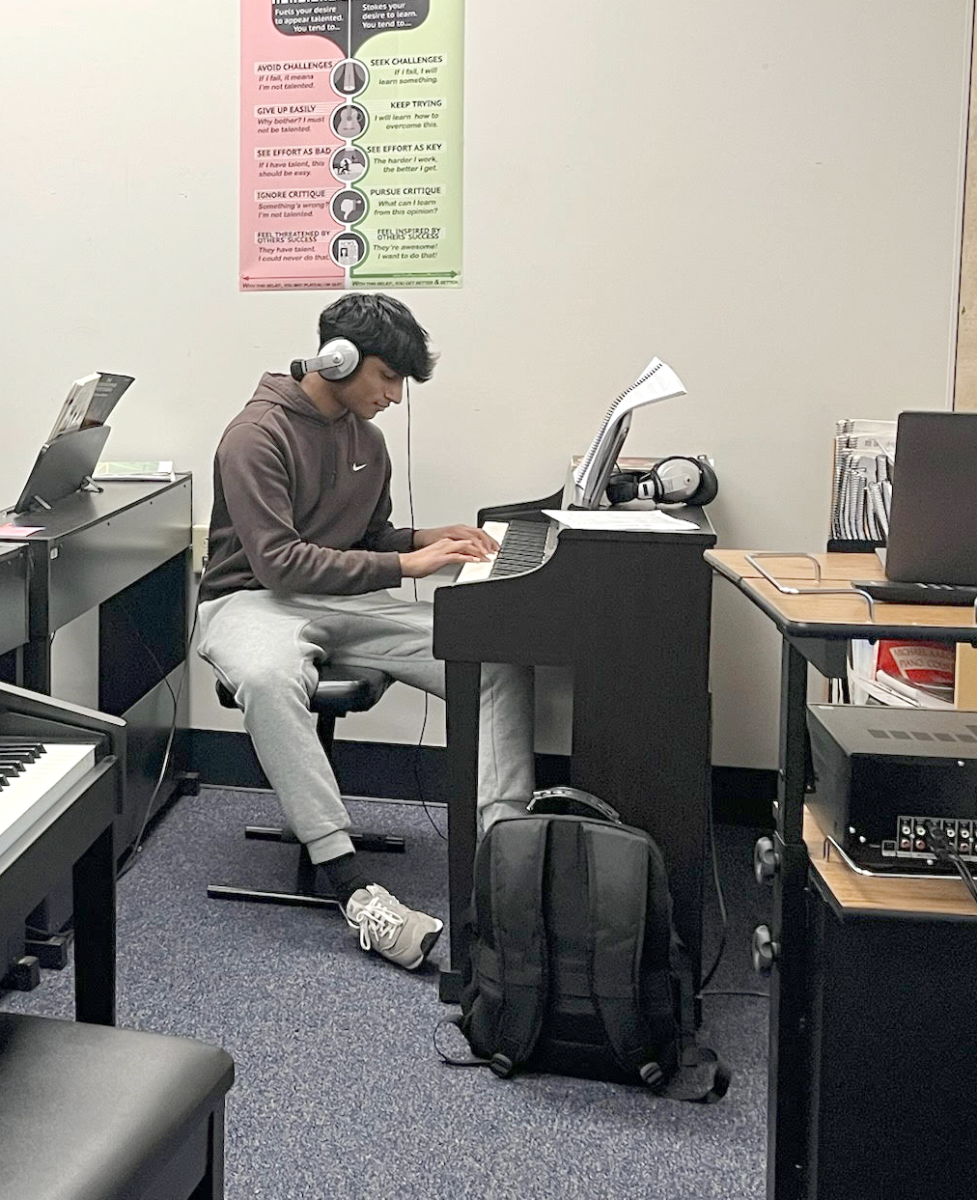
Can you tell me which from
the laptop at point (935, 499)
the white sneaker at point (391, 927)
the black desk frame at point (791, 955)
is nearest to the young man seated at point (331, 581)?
the white sneaker at point (391, 927)

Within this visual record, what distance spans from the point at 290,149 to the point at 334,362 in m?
0.69

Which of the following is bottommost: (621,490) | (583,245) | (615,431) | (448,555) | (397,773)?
(397,773)

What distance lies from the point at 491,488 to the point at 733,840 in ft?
3.17

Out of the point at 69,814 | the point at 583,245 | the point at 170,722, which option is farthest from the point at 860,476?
the point at 69,814

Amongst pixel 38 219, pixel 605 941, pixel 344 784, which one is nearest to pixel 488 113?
pixel 38 219

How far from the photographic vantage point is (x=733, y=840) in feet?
8.86

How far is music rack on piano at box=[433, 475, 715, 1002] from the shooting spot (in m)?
1.84

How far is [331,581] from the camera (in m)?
2.29

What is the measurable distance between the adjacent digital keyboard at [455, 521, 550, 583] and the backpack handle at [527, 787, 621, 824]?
1.14 feet

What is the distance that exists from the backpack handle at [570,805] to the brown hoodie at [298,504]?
2.10ft

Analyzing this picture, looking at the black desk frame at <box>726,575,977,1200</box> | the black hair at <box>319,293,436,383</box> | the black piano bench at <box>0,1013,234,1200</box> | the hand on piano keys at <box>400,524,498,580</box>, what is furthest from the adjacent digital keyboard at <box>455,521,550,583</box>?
the black piano bench at <box>0,1013,234,1200</box>

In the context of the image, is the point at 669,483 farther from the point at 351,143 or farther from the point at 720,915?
the point at 351,143

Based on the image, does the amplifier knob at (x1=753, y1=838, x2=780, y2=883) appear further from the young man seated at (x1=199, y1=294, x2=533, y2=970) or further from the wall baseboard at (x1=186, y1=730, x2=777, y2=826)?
the wall baseboard at (x1=186, y1=730, x2=777, y2=826)

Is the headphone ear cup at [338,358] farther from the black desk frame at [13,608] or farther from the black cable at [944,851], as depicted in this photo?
the black cable at [944,851]
